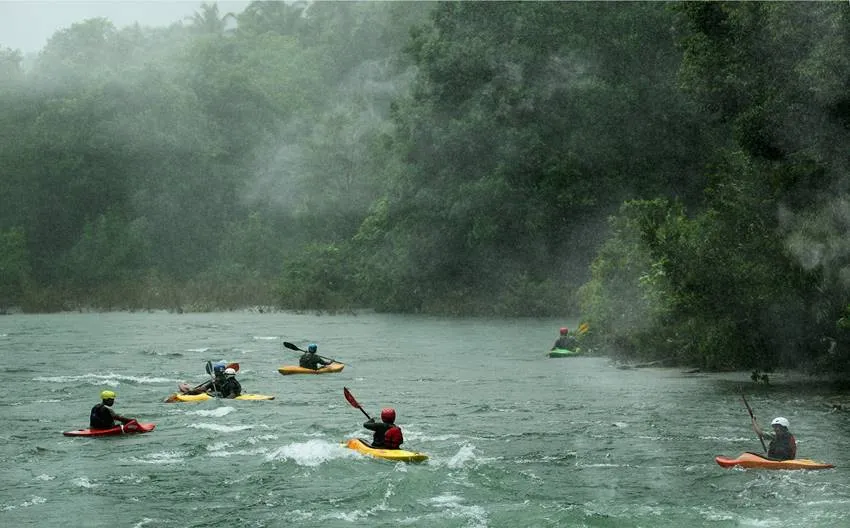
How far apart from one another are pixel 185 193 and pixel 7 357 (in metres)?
40.2

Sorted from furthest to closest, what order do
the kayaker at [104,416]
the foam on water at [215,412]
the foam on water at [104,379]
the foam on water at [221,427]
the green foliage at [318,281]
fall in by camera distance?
the green foliage at [318,281] → the foam on water at [104,379] → the foam on water at [215,412] → the foam on water at [221,427] → the kayaker at [104,416]

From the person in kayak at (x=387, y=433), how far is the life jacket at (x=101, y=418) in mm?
5405

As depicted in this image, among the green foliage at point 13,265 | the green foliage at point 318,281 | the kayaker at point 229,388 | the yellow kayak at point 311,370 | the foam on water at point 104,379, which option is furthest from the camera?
the green foliage at point 13,265

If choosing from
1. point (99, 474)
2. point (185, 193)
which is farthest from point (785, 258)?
point (185, 193)

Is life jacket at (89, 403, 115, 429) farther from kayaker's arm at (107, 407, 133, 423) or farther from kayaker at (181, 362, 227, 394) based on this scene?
kayaker at (181, 362, 227, 394)

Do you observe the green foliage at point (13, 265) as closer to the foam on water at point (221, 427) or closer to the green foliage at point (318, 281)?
the green foliage at point (318, 281)

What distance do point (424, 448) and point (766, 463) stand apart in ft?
18.9

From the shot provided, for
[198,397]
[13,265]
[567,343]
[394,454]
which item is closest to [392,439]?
[394,454]

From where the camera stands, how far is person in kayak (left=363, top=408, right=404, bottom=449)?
71.6 feet

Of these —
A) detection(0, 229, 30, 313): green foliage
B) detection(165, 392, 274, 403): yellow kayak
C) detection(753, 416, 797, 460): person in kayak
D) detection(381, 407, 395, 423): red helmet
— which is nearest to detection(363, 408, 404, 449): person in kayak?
detection(381, 407, 395, 423): red helmet

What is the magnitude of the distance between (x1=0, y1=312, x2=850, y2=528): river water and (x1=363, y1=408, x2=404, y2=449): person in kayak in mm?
450

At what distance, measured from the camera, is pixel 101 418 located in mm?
24516

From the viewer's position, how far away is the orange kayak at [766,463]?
20.4 m

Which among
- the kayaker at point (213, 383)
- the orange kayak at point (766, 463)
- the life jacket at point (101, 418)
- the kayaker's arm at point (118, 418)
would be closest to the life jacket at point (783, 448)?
the orange kayak at point (766, 463)
